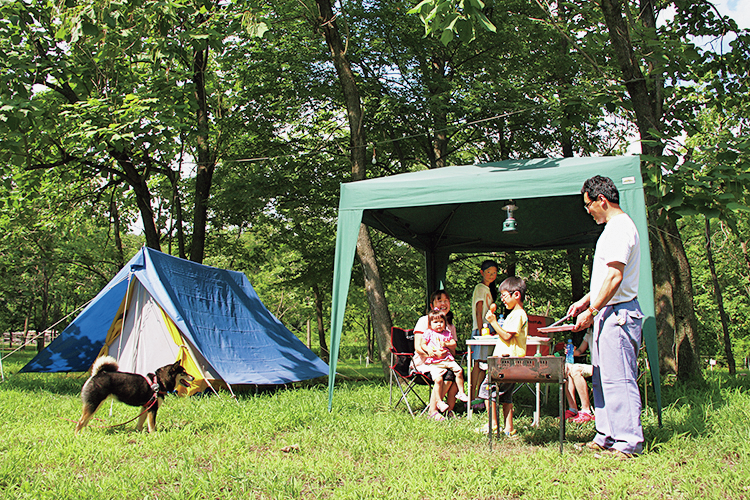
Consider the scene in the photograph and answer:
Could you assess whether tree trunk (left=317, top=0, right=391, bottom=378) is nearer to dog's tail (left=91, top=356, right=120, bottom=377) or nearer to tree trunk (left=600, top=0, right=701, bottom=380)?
tree trunk (left=600, top=0, right=701, bottom=380)

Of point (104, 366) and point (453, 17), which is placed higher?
point (453, 17)

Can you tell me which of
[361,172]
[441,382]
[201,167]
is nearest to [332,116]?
[201,167]

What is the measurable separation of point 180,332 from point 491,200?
12.3 feet

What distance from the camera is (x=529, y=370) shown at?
3.51 meters

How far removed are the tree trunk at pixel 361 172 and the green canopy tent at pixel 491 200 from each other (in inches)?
27.0

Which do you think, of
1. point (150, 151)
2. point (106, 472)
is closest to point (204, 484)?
point (106, 472)

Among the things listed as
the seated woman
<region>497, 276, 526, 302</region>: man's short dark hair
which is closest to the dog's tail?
the seated woman

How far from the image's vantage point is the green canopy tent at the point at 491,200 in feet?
14.2

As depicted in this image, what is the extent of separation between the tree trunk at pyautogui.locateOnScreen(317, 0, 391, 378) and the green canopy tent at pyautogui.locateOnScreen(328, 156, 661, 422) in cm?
68

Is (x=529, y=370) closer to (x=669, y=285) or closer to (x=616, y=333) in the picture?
(x=616, y=333)

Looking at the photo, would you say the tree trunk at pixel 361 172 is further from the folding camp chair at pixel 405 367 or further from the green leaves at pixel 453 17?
the green leaves at pixel 453 17

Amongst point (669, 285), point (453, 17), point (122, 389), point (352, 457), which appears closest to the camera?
point (352, 457)

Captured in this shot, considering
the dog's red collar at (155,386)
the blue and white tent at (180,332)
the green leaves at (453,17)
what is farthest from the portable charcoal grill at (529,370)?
the blue and white tent at (180,332)

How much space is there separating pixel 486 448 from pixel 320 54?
788 cm
